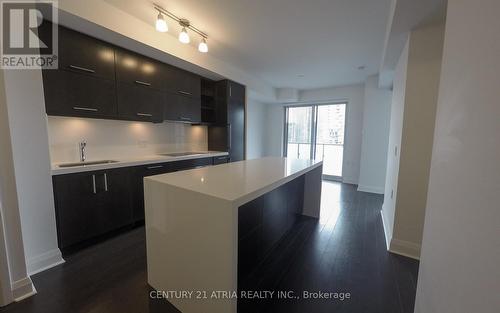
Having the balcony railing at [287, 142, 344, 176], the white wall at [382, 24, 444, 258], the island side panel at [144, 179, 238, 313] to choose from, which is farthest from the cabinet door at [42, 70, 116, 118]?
the balcony railing at [287, 142, 344, 176]

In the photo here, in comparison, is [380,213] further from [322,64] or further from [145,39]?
[145,39]

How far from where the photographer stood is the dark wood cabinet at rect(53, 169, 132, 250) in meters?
1.91

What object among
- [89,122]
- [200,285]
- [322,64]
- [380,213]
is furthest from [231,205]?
[322,64]

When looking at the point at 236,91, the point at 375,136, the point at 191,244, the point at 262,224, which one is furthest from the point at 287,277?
the point at 375,136

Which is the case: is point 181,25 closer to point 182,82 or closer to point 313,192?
point 182,82

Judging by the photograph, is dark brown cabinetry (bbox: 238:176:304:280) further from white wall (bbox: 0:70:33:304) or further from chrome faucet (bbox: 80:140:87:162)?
chrome faucet (bbox: 80:140:87:162)

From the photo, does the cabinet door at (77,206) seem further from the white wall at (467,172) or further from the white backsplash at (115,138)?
the white wall at (467,172)

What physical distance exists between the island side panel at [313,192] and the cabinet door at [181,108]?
86.0 inches

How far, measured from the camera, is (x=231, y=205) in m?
1.01

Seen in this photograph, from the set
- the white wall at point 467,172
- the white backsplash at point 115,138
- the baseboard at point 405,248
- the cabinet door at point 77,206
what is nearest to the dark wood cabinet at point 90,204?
the cabinet door at point 77,206

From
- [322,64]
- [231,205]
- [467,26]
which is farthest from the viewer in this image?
[322,64]

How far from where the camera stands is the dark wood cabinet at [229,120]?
3805 millimetres

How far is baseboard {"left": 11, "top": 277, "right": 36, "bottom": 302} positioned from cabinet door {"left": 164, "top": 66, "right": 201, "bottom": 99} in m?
2.56

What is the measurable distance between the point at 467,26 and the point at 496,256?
0.70 metres
